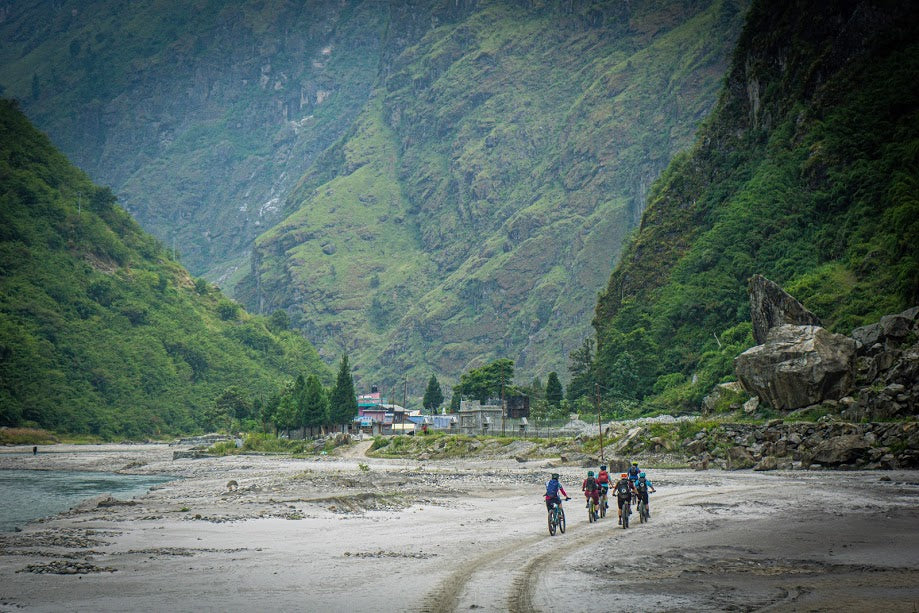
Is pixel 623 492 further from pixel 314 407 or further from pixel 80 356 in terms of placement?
pixel 80 356

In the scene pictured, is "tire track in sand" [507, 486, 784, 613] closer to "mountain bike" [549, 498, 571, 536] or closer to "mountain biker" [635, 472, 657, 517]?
"mountain bike" [549, 498, 571, 536]

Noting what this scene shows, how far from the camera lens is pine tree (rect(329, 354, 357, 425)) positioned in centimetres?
15050

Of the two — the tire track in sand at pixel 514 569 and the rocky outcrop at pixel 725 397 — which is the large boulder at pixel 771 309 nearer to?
the rocky outcrop at pixel 725 397

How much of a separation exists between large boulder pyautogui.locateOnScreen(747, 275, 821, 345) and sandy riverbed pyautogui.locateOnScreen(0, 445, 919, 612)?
3643 cm

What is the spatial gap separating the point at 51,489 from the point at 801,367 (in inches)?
2392

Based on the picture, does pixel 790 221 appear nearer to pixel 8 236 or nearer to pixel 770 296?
pixel 770 296

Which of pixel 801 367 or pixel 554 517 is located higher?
pixel 801 367

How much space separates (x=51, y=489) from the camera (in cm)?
6169

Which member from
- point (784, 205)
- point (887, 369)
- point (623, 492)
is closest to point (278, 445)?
point (784, 205)

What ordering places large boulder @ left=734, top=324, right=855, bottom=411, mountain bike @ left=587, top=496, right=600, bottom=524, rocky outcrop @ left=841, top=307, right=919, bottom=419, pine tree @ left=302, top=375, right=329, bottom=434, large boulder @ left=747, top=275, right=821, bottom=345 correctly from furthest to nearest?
pine tree @ left=302, top=375, right=329, bottom=434
large boulder @ left=747, top=275, right=821, bottom=345
large boulder @ left=734, top=324, right=855, bottom=411
rocky outcrop @ left=841, top=307, right=919, bottom=419
mountain bike @ left=587, top=496, right=600, bottom=524

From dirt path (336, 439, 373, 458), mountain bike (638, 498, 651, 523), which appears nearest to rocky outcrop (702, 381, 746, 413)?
mountain bike (638, 498, 651, 523)

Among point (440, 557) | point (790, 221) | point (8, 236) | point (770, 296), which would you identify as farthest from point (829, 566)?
point (8, 236)

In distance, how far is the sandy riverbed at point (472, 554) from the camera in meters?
17.6

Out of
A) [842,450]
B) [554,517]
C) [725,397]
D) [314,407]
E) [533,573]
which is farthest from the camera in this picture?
[314,407]
